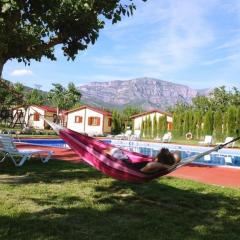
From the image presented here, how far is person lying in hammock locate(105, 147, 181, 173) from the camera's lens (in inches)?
238

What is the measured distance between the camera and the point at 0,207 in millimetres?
5527

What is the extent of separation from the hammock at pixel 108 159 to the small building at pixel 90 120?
104ft

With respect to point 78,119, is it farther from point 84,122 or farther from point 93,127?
point 93,127

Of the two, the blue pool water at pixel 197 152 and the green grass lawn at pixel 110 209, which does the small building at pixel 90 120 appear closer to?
the blue pool water at pixel 197 152

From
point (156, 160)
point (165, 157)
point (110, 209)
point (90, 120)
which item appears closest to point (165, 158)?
point (165, 157)

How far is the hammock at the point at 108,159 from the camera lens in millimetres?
5883

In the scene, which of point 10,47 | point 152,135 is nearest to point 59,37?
point 10,47

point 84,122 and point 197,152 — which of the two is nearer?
point 197,152

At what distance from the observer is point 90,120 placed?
4025cm

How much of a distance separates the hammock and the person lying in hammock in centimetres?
11

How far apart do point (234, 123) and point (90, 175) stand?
2030cm

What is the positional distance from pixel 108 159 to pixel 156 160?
763 mm

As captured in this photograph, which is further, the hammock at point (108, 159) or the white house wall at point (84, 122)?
the white house wall at point (84, 122)

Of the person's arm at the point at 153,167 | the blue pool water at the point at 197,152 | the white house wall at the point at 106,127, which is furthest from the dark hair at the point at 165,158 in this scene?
the white house wall at the point at 106,127
